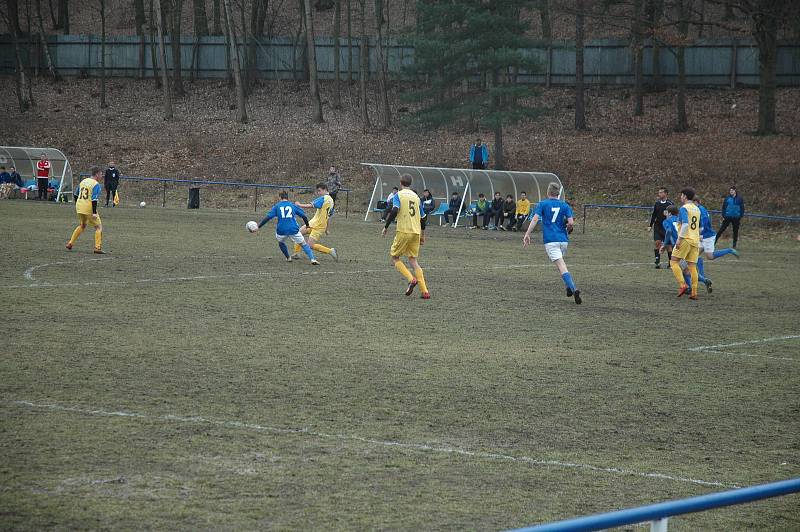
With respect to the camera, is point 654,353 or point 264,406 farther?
point 654,353

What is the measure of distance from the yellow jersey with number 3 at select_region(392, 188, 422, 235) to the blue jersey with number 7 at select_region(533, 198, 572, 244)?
6.89ft

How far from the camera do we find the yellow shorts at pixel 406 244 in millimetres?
16375

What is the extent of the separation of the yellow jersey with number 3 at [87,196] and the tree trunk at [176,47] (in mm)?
40434

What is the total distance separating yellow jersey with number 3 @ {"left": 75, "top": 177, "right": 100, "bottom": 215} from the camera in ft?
66.3

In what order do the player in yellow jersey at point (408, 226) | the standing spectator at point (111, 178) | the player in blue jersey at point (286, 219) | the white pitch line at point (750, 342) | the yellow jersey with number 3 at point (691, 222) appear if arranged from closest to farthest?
Result: the white pitch line at point (750, 342) → the player in yellow jersey at point (408, 226) → the yellow jersey with number 3 at point (691, 222) → the player in blue jersey at point (286, 219) → the standing spectator at point (111, 178)

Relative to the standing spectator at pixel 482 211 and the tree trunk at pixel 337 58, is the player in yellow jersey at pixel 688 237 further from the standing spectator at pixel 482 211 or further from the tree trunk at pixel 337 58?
the tree trunk at pixel 337 58

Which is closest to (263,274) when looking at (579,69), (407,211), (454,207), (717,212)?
(407,211)

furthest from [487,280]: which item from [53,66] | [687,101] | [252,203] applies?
[53,66]

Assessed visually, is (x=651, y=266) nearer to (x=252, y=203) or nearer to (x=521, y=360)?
(x=521, y=360)

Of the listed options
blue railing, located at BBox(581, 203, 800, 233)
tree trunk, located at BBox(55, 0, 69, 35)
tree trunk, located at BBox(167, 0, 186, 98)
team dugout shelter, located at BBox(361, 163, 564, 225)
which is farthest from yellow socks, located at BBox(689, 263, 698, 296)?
tree trunk, located at BBox(55, 0, 69, 35)

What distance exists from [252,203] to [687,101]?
23.9 meters

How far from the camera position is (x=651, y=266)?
960 inches

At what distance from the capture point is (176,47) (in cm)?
6003

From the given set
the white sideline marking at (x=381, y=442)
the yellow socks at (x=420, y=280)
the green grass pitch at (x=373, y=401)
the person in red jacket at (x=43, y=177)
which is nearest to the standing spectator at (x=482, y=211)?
the person in red jacket at (x=43, y=177)
